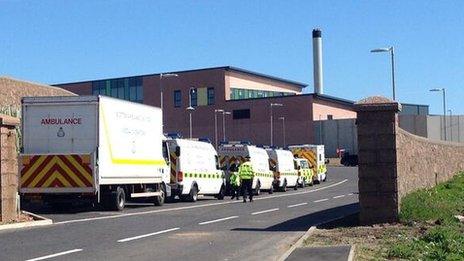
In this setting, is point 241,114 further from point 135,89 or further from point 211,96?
point 135,89

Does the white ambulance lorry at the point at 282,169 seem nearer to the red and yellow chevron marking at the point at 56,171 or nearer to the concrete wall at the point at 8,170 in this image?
the red and yellow chevron marking at the point at 56,171

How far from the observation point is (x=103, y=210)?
25344 mm

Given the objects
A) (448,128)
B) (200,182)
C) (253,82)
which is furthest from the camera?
(253,82)

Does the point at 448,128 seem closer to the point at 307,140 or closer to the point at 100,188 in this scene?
the point at 307,140

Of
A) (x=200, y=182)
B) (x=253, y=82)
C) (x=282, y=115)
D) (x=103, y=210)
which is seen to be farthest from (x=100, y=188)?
(x=253, y=82)

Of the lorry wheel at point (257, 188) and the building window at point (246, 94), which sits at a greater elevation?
the building window at point (246, 94)

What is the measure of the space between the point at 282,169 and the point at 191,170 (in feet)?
45.1

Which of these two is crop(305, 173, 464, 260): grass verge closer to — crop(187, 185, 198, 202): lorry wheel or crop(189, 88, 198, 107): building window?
crop(187, 185, 198, 202): lorry wheel

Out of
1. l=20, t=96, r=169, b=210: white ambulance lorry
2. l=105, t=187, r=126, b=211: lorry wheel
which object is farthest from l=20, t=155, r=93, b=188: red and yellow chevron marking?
l=105, t=187, r=126, b=211: lorry wheel

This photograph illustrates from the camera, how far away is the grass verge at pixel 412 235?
11.9 metres

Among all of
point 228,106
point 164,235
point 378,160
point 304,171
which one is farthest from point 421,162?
point 228,106

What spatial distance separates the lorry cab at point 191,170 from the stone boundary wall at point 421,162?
31.7ft

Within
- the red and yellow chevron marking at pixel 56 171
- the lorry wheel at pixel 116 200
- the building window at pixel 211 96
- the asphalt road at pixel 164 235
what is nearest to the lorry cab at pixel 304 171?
the lorry wheel at pixel 116 200

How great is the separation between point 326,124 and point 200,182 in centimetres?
6840
